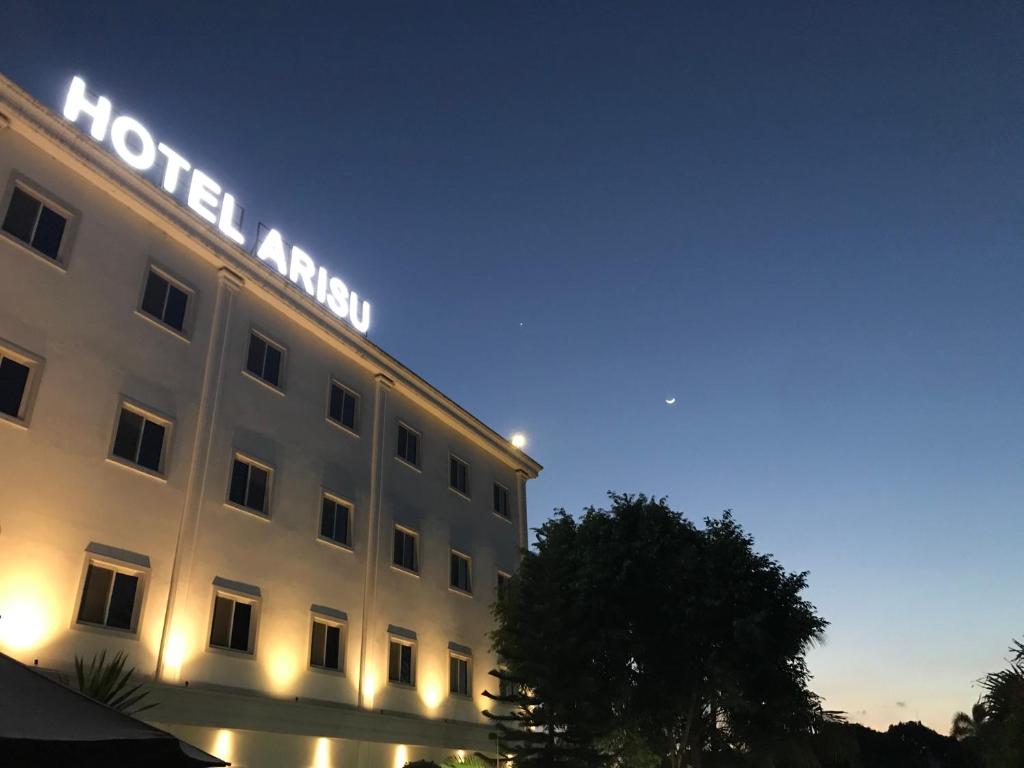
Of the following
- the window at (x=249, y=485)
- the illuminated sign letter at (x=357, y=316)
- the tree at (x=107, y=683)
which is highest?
the illuminated sign letter at (x=357, y=316)

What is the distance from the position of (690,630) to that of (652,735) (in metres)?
3.69

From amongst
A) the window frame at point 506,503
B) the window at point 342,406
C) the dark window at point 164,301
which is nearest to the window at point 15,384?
the dark window at point 164,301

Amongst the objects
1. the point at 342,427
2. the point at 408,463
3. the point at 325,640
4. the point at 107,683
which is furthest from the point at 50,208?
the point at 408,463

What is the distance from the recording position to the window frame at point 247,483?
2055cm

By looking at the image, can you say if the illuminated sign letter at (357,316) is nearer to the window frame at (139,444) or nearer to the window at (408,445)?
the window at (408,445)

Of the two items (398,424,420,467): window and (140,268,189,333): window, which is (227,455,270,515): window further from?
(398,424,420,467): window

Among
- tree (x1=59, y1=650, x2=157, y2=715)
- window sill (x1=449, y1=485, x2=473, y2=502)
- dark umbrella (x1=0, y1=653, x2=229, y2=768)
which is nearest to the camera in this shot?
dark umbrella (x1=0, y1=653, x2=229, y2=768)

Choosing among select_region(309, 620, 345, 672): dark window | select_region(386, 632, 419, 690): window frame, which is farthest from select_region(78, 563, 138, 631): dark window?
select_region(386, 632, 419, 690): window frame

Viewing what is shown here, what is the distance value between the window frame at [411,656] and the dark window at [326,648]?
2.18 meters

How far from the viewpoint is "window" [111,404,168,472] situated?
1828cm

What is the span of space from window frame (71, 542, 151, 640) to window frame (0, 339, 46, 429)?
2.78 m

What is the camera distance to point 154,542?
1814cm

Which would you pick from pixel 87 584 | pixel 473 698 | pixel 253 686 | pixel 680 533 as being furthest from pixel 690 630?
pixel 87 584

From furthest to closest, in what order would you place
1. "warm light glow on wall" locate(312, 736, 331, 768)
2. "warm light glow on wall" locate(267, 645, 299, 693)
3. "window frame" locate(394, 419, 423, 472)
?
"window frame" locate(394, 419, 423, 472), "warm light glow on wall" locate(312, 736, 331, 768), "warm light glow on wall" locate(267, 645, 299, 693)
